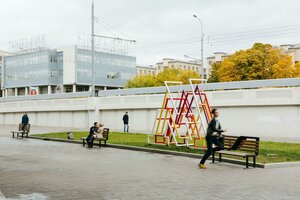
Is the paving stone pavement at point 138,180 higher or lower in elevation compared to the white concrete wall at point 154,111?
lower

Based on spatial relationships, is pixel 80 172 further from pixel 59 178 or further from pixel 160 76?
pixel 160 76

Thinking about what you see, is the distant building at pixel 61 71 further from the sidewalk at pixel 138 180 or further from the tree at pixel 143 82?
the sidewalk at pixel 138 180

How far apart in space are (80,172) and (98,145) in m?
9.85

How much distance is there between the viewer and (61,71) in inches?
4341

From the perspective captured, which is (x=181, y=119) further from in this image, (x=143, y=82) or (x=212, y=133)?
(x=143, y=82)

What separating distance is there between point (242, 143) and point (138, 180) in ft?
15.3

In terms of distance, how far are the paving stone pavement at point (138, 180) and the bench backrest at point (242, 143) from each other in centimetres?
74

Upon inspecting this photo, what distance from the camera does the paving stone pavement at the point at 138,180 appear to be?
878 centimetres

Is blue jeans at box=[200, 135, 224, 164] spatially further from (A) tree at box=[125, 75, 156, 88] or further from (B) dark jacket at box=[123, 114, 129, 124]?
(A) tree at box=[125, 75, 156, 88]

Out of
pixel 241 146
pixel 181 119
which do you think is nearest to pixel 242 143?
pixel 241 146

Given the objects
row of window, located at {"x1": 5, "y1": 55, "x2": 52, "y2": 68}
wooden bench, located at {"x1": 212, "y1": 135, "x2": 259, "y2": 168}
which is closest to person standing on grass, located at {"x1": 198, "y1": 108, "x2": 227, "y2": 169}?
wooden bench, located at {"x1": 212, "y1": 135, "x2": 259, "y2": 168}

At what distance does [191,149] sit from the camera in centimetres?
1775

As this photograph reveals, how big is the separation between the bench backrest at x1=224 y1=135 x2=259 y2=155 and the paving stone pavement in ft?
2.42

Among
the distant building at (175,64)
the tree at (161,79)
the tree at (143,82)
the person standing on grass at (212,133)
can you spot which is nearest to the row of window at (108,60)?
the tree at (143,82)
